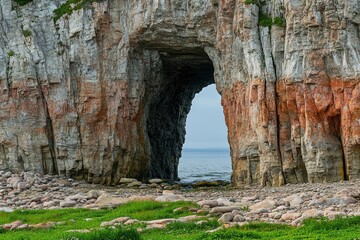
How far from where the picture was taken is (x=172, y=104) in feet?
191

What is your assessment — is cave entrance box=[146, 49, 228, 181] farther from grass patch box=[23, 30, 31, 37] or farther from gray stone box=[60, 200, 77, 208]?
gray stone box=[60, 200, 77, 208]

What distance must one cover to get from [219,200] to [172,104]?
3265 cm

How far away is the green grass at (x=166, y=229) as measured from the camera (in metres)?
16.5

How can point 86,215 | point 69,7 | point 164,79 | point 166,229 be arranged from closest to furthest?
1. point 166,229
2. point 86,215
3. point 69,7
4. point 164,79

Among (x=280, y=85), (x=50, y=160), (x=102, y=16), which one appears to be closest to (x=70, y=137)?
(x=50, y=160)

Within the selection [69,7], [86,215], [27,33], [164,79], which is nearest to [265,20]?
[164,79]

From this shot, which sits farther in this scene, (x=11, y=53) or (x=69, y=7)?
(x=69, y=7)

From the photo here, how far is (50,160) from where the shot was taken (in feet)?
146

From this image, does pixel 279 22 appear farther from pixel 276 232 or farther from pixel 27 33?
pixel 276 232

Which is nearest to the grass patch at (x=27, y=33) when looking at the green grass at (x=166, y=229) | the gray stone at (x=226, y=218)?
the green grass at (x=166, y=229)

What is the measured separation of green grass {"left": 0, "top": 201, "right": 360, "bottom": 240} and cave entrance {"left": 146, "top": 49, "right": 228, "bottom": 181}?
2434cm

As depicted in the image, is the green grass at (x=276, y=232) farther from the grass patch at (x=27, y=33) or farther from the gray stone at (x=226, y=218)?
the grass patch at (x=27, y=33)

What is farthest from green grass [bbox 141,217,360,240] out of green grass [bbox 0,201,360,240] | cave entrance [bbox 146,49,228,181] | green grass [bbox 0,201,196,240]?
cave entrance [bbox 146,49,228,181]

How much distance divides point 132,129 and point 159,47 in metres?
7.06
